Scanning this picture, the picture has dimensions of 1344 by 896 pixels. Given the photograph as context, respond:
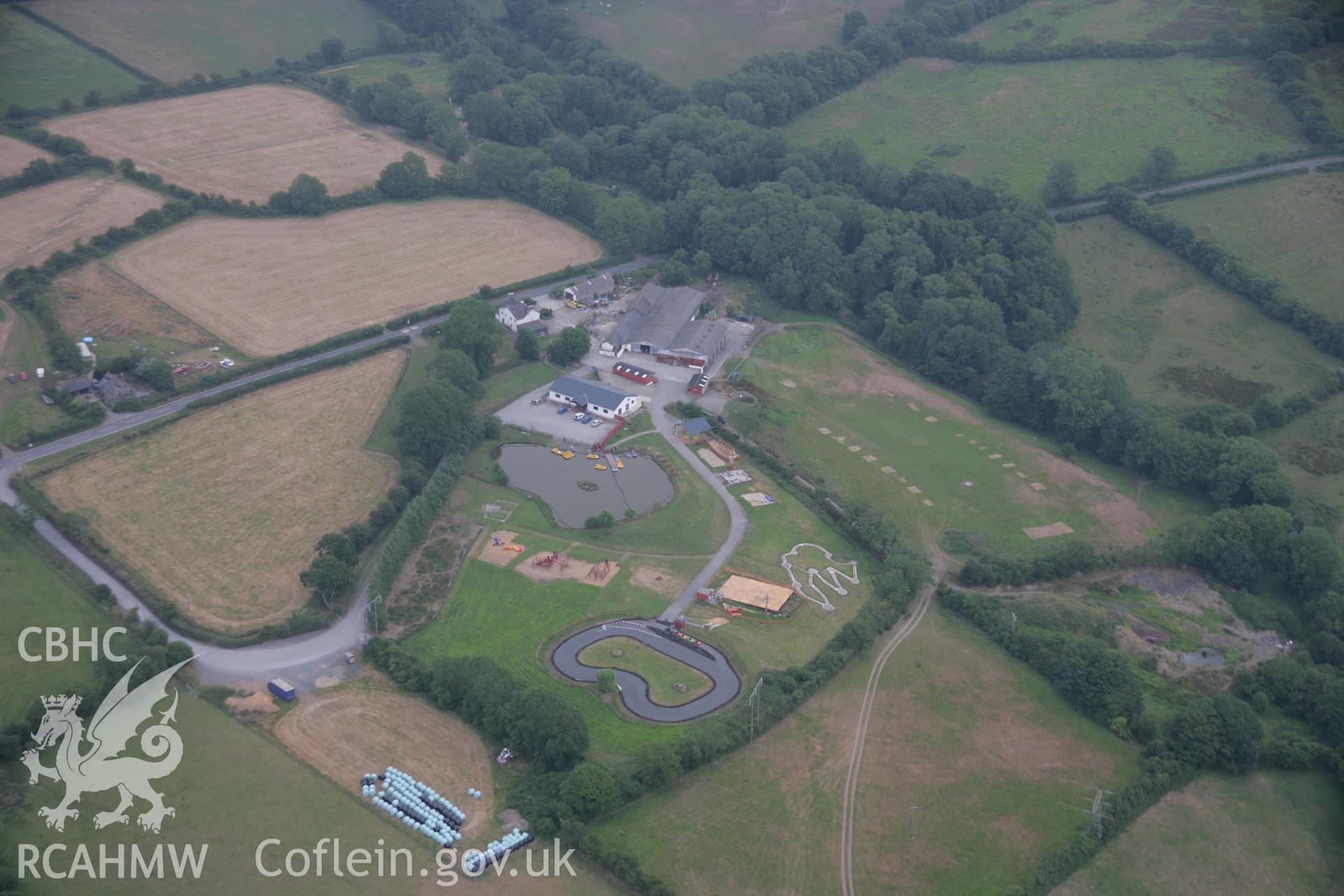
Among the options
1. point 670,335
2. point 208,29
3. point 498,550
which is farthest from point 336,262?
point 208,29

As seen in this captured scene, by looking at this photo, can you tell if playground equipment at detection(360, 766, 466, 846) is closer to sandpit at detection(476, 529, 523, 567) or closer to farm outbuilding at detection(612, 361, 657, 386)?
sandpit at detection(476, 529, 523, 567)

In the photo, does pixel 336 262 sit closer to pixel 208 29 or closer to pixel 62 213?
pixel 62 213

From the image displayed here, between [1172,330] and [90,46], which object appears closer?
[1172,330]

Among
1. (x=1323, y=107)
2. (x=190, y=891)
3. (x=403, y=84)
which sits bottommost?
(x=190, y=891)

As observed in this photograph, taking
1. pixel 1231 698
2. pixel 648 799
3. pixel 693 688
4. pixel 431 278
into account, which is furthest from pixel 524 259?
pixel 1231 698

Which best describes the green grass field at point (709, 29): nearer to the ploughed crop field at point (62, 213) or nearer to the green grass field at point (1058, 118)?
the green grass field at point (1058, 118)

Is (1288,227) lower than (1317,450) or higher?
higher

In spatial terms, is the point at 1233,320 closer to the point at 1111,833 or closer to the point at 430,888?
the point at 1111,833

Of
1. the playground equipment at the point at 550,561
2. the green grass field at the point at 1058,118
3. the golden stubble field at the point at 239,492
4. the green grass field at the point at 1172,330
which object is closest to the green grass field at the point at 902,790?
the playground equipment at the point at 550,561
